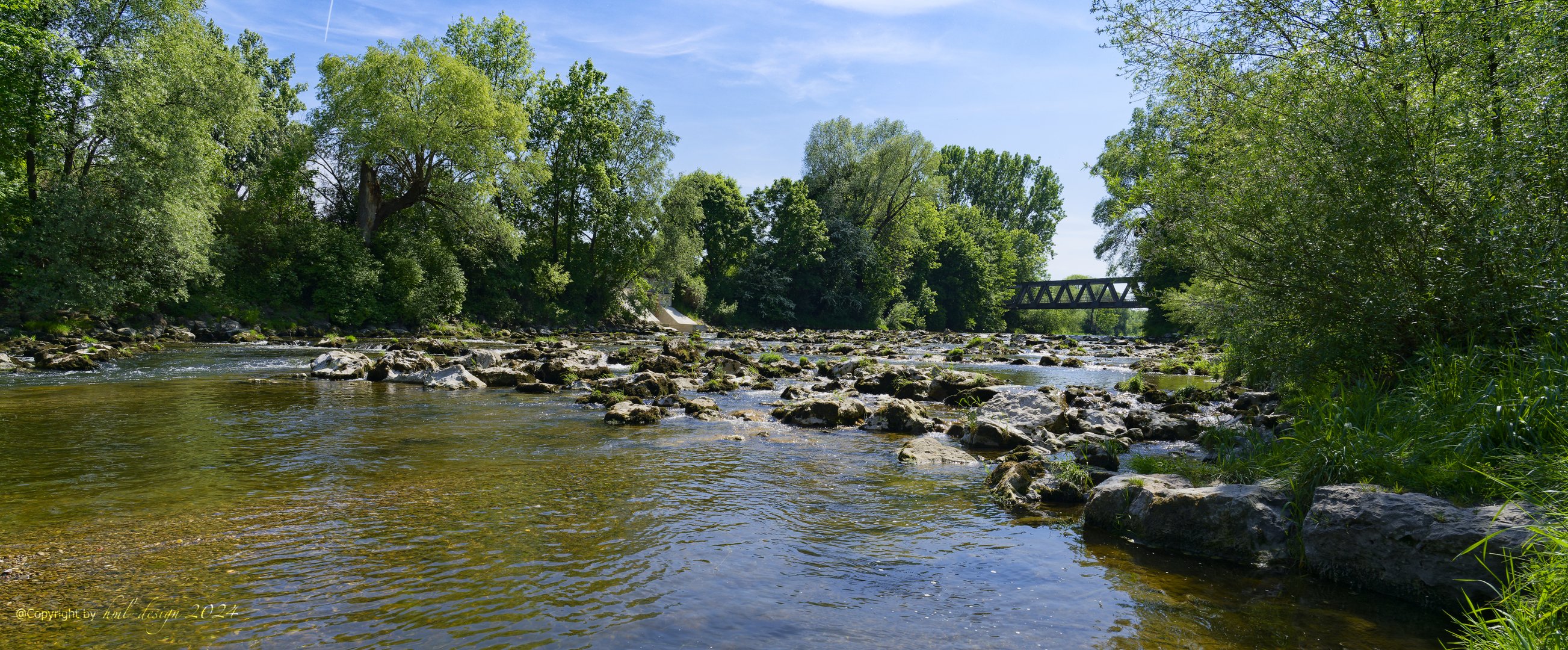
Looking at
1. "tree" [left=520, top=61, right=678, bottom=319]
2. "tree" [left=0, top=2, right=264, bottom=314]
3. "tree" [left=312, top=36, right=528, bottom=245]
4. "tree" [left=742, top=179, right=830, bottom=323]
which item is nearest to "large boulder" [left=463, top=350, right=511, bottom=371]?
"tree" [left=0, top=2, right=264, bottom=314]

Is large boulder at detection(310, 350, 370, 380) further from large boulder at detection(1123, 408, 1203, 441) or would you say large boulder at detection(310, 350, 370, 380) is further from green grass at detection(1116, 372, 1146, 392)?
green grass at detection(1116, 372, 1146, 392)

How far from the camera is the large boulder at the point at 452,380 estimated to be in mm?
16969

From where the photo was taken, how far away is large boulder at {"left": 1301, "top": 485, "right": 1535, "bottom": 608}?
4426 millimetres

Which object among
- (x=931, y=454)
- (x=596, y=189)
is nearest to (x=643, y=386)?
(x=931, y=454)

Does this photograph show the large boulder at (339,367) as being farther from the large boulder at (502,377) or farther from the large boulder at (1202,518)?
the large boulder at (1202,518)

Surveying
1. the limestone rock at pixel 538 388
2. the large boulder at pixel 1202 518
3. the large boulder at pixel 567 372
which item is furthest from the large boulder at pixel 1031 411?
the large boulder at pixel 567 372

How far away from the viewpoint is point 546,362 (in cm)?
1897

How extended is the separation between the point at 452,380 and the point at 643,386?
5212 millimetres

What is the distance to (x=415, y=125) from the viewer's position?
36094 mm

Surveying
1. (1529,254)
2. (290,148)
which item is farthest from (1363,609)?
(290,148)

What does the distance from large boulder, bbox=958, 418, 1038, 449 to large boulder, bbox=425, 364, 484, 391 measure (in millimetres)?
11917

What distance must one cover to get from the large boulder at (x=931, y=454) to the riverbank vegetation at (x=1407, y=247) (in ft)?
9.78

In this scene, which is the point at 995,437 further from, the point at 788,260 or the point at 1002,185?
the point at 1002,185

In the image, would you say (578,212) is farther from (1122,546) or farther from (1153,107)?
(1122,546)
